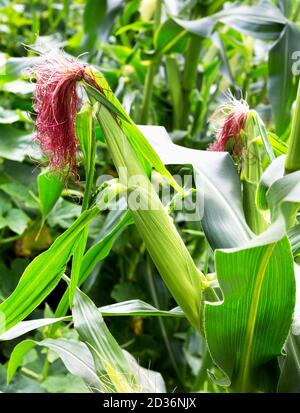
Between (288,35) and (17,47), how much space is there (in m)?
0.65

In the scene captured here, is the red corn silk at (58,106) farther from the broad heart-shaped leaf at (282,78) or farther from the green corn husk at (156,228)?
the broad heart-shaped leaf at (282,78)

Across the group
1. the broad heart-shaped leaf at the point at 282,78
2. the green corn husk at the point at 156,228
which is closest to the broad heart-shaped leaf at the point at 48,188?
the green corn husk at the point at 156,228

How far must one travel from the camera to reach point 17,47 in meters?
1.30

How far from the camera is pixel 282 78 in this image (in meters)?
0.87

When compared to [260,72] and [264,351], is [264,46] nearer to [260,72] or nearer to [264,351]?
[260,72]

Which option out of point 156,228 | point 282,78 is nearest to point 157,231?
point 156,228

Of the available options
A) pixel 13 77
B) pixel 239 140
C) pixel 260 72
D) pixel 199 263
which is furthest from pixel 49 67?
pixel 260 72

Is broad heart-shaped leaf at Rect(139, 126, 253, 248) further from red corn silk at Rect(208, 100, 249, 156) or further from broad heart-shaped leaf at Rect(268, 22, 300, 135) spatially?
broad heart-shaped leaf at Rect(268, 22, 300, 135)

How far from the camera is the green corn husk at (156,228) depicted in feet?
1.44

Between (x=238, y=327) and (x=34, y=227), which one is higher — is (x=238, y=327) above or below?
above

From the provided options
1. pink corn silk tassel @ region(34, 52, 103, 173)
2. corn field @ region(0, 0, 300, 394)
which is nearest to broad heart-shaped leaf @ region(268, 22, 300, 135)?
corn field @ region(0, 0, 300, 394)

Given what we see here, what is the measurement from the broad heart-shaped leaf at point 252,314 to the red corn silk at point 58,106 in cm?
17

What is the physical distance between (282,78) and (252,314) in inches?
21.2

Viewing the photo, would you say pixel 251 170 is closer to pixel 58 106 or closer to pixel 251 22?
pixel 58 106
